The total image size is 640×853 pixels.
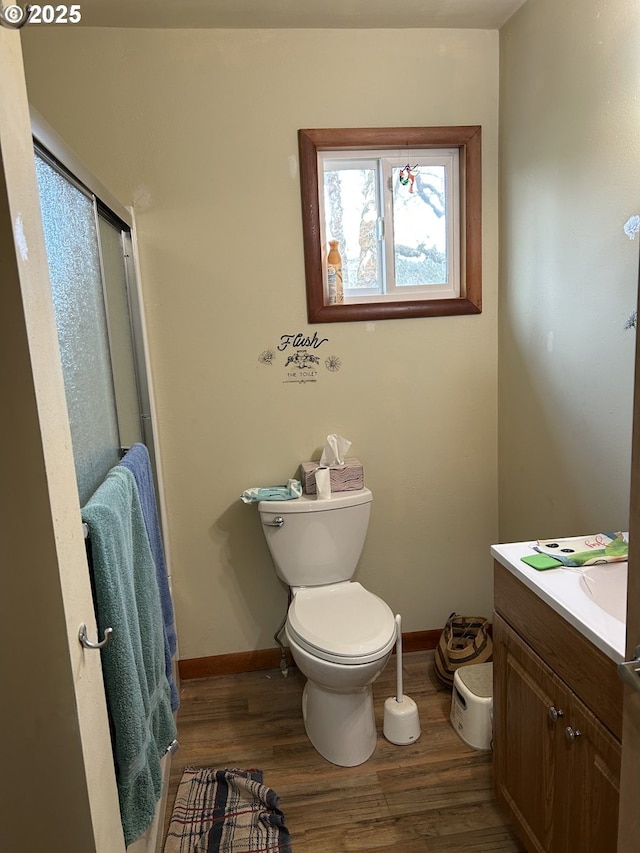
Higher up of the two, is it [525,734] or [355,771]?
[525,734]

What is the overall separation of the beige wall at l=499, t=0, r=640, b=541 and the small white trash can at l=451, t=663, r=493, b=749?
0.54 meters

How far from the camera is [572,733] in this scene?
3.98 feet

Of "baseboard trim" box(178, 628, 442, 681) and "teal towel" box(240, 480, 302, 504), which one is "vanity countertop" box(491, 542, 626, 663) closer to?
"teal towel" box(240, 480, 302, 504)

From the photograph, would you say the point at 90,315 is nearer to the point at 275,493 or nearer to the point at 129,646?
the point at 129,646

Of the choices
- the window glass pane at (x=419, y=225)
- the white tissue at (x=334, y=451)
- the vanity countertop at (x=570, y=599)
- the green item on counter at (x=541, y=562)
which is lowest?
the vanity countertop at (x=570, y=599)

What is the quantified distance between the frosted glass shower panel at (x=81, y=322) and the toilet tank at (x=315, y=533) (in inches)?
28.1

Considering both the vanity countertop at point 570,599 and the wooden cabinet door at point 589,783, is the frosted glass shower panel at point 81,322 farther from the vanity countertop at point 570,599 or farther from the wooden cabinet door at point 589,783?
the wooden cabinet door at point 589,783

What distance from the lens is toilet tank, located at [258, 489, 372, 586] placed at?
216cm

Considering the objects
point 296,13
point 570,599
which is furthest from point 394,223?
point 570,599

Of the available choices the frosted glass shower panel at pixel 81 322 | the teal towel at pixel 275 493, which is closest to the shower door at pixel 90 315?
the frosted glass shower panel at pixel 81 322

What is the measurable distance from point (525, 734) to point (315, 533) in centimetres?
96

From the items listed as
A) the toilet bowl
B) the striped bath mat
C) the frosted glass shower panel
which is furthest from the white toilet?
the frosted glass shower panel

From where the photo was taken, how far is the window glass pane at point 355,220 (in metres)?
2.29

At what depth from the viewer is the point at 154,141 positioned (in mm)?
2086
